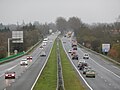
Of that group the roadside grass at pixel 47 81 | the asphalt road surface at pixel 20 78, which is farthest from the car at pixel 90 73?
the asphalt road surface at pixel 20 78

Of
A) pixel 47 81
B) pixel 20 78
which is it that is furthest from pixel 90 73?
pixel 20 78

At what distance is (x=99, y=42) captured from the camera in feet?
514

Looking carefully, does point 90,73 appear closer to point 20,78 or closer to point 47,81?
point 47,81

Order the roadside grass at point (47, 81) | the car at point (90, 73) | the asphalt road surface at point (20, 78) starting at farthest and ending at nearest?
the car at point (90, 73) → the asphalt road surface at point (20, 78) → the roadside grass at point (47, 81)

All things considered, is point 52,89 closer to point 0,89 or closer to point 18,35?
point 0,89

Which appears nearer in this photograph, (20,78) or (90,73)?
(20,78)

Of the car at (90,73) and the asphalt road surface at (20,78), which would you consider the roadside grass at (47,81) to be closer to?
the asphalt road surface at (20,78)

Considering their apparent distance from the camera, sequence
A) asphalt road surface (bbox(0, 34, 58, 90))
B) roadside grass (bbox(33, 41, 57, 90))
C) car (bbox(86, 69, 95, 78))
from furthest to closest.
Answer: car (bbox(86, 69, 95, 78))
asphalt road surface (bbox(0, 34, 58, 90))
roadside grass (bbox(33, 41, 57, 90))

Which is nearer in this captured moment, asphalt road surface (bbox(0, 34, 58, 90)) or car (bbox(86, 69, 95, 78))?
asphalt road surface (bbox(0, 34, 58, 90))

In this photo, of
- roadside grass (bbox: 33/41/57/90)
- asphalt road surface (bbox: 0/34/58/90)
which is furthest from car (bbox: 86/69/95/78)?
asphalt road surface (bbox: 0/34/58/90)

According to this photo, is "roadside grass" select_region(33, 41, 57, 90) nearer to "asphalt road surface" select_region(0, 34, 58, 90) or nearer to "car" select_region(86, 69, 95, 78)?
"asphalt road surface" select_region(0, 34, 58, 90)

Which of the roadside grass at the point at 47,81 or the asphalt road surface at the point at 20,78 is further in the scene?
the asphalt road surface at the point at 20,78

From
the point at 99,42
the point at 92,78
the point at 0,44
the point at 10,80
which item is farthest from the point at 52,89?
the point at 99,42

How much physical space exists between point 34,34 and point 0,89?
15141cm
